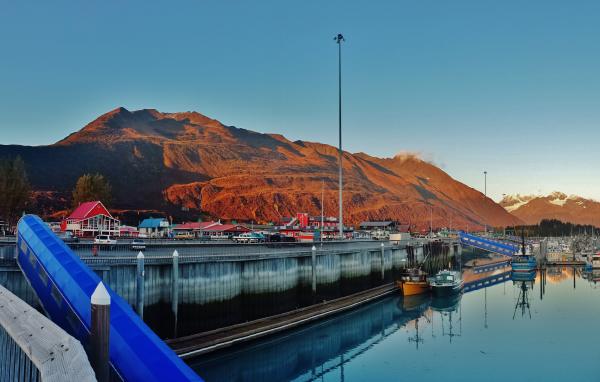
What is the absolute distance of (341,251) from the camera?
59.4 meters

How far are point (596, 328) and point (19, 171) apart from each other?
108 meters

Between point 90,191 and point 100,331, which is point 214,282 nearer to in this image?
point 100,331

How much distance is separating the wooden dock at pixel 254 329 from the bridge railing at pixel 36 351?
22.3 meters

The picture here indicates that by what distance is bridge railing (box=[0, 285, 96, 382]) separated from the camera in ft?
26.4

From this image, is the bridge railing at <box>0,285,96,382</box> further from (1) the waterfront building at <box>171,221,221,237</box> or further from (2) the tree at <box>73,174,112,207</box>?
(2) the tree at <box>73,174,112,207</box>

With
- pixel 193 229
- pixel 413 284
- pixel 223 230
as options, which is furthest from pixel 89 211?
pixel 413 284

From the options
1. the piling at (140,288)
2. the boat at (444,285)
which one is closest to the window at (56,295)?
the piling at (140,288)

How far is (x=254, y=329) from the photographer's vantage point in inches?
1553

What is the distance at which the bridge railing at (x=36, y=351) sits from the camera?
26.4 ft

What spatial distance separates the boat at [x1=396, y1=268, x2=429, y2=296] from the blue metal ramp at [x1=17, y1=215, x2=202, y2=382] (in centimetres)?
5643

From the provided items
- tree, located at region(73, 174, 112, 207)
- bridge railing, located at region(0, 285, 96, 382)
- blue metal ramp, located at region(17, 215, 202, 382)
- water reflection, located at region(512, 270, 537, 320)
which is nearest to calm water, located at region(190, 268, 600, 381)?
water reflection, located at region(512, 270, 537, 320)

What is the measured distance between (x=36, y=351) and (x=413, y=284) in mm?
68217

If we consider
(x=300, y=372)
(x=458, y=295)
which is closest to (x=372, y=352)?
(x=300, y=372)

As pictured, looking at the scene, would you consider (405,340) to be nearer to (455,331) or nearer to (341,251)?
(455,331)
